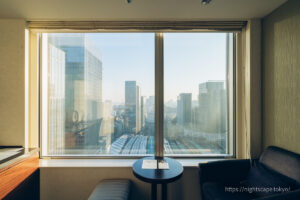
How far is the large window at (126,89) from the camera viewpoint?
73.9 inches

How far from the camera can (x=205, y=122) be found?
1.92 meters

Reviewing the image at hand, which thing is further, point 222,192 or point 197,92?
point 197,92

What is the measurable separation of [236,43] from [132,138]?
1889 mm

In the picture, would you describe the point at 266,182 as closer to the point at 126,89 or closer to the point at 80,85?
the point at 126,89

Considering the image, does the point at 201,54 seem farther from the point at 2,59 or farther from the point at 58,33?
the point at 2,59

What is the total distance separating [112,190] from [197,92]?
1507mm

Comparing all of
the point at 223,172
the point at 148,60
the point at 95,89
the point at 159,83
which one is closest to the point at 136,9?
the point at 148,60

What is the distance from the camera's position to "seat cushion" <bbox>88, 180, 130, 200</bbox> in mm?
1237

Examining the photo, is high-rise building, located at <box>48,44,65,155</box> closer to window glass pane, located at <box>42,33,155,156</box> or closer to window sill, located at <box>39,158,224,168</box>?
window glass pane, located at <box>42,33,155,156</box>

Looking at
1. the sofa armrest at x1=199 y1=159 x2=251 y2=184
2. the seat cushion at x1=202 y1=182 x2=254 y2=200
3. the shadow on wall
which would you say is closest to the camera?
the seat cushion at x1=202 y1=182 x2=254 y2=200

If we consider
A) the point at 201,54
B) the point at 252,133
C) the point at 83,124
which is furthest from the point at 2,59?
the point at 252,133

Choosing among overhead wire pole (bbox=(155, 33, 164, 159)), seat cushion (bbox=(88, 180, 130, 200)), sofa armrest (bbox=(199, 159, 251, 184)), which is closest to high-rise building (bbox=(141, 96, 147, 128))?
overhead wire pole (bbox=(155, 33, 164, 159))

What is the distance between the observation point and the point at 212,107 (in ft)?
6.29

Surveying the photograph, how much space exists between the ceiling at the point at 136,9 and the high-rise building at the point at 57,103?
18.5 inches
